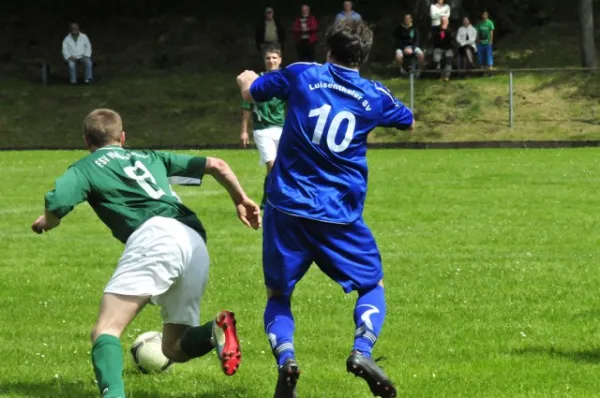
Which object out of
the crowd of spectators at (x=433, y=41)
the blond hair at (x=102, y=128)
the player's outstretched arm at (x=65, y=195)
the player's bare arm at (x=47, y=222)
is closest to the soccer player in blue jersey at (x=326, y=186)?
the blond hair at (x=102, y=128)

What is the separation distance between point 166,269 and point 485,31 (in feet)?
106

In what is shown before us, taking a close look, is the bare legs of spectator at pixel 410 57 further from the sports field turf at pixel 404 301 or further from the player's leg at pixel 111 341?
the player's leg at pixel 111 341

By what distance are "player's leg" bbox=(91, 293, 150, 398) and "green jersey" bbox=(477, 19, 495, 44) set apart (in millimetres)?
32240

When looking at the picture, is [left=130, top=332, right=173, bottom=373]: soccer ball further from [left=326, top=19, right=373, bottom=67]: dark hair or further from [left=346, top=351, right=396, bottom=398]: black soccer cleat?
[left=326, top=19, right=373, bottom=67]: dark hair

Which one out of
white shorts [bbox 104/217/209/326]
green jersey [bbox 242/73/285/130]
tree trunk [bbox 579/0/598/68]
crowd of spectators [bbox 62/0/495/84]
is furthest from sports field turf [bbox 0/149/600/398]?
tree trunk [bbox 579/0/598/68]

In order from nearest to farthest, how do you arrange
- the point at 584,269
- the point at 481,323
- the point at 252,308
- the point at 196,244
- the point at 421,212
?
the point at 196,244 < the point at 481,323 < the point at 252,308 < the point at 584,269 < the point at 421,212

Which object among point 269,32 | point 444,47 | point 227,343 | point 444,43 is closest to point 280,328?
point 227,343

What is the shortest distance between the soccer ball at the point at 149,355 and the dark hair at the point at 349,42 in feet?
6.90

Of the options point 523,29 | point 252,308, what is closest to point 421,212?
point 252,308

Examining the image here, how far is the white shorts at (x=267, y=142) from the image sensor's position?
1703 cm

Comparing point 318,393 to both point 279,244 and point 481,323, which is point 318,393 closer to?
point 279,244

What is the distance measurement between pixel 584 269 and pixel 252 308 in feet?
11.2

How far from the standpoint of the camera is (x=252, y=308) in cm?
1015

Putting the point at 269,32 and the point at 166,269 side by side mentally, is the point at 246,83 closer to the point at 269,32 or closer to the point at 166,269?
the point at 166,269
